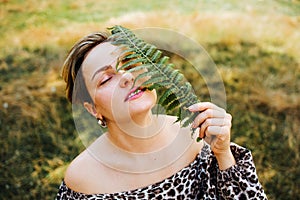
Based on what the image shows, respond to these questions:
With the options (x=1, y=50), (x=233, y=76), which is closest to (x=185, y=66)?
(x=233, y=76)

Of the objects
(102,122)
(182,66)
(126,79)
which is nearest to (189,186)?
(102,122)

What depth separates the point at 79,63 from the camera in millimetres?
1705

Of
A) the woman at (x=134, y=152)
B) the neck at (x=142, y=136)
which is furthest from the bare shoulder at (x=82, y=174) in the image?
the neck at (x=142, y=136)

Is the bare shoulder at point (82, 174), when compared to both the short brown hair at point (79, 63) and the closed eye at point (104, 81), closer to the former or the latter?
the short brown hair at point (79, 63)

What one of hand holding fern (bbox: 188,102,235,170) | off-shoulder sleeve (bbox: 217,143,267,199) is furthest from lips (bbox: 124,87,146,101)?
off-shoulder sleeve (bbox: 217,143,267,199)

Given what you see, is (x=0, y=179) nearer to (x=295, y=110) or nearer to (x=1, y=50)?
(x=1, y=50)

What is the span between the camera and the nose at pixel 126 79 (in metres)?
1.52

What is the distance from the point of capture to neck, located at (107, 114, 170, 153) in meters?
1.73

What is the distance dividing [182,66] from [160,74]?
2.21 meters

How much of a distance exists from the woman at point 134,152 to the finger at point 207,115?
0.26ft

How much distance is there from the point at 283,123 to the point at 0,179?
1715 mm

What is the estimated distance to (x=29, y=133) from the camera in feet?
10.8

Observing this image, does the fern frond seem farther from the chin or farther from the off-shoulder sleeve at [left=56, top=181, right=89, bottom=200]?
the off-shoulder sleeve at [left=56, top=181, right=89, bottom=200]

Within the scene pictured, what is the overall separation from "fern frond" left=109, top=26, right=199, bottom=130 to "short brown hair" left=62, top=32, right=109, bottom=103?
213mm
